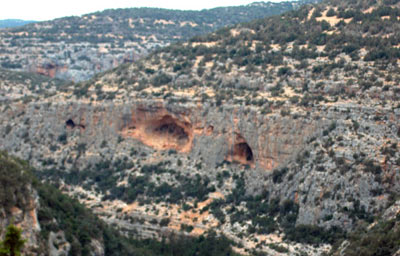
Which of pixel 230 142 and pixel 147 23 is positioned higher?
pixel 147 23

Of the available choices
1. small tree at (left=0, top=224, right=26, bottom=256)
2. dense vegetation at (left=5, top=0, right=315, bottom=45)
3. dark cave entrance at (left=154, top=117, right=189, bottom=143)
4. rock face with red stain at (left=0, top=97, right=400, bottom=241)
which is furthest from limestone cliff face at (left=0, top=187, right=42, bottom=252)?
dense vegetation at (left=5, top=0, right=315, bottom=45)

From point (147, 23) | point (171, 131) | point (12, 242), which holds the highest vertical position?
point (12, 242)

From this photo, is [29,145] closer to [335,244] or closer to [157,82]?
[157,82]

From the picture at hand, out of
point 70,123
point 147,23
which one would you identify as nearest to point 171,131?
point 70,123

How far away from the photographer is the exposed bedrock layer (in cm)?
5247

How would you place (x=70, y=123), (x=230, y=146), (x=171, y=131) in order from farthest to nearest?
1. (x=70, y=123)
2. (x=171, y=131)
3. (x=230, y=146)

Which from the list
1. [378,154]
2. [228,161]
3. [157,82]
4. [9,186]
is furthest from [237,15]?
[9,186]

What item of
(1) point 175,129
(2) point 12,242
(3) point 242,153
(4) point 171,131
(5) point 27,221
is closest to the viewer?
(2) point 12,242

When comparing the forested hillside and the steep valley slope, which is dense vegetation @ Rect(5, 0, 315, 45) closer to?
the forested hillside

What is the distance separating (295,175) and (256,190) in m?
4.35

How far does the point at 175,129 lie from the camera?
206 feet

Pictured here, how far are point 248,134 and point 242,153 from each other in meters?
2.35

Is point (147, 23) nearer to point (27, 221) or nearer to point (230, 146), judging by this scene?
point (230, 146)

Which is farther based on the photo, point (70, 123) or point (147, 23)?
point (147, 23)
